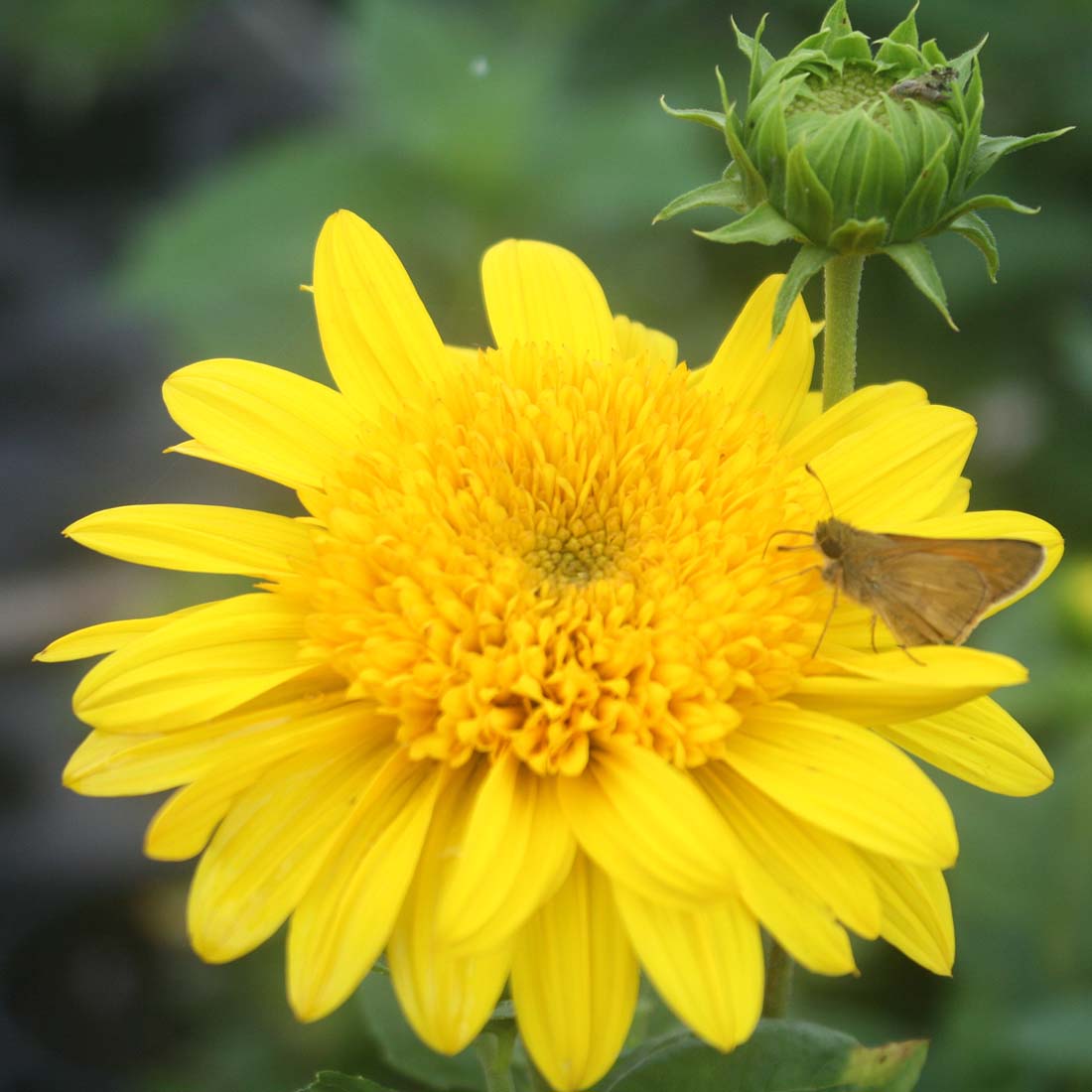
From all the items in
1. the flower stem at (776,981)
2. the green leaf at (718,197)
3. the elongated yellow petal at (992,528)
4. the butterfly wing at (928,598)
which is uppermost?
the green leaf at (718,197)

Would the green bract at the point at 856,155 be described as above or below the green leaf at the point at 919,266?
above

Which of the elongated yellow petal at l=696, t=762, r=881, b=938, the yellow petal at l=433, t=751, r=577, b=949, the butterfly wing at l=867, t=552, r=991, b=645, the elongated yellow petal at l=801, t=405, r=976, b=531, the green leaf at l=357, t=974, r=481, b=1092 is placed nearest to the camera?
the yellow petal at l=433, t=751, r=577, b=949

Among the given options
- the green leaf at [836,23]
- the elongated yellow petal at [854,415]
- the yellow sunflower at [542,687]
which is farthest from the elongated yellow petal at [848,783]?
the green leaf at [836,23]

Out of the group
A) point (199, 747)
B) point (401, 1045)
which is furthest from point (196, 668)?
point (401, 1045)

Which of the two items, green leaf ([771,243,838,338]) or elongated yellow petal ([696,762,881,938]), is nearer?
elongated yellow petal ([696,762,881,938])

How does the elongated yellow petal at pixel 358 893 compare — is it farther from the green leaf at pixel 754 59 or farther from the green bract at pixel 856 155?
the green leaf at pixel 754 59

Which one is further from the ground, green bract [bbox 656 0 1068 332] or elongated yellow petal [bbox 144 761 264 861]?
green bract [bbox 656 0 1068 332]

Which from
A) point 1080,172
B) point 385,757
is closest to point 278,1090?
point 385,757

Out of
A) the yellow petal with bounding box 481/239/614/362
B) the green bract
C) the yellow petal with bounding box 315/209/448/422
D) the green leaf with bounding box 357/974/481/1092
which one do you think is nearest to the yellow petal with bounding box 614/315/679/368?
the yellow petal with bounding box 481/239/614/362

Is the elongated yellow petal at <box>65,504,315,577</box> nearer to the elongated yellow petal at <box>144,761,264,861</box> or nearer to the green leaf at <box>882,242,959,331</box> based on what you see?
the elongated yellow petal at <box>144,761,264,861</box>
